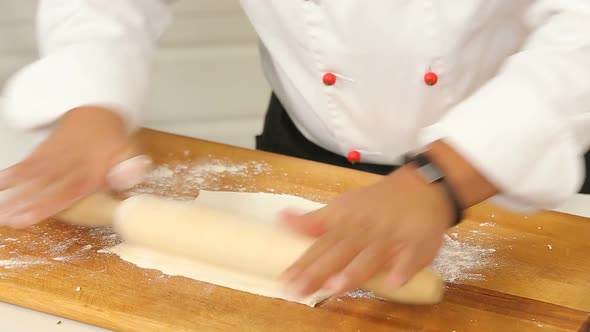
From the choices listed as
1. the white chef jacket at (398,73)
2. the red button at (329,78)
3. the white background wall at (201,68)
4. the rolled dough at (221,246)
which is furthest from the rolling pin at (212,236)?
the white background wall at (201,68)

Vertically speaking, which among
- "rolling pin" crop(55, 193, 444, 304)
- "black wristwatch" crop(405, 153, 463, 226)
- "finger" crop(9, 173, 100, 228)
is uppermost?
"black wristwatch" crop(405, 153, 463, 226)

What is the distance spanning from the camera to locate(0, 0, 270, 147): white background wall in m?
1.45

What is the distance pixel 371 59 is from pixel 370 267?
0.31m

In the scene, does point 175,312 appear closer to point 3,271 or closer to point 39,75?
point 3,271

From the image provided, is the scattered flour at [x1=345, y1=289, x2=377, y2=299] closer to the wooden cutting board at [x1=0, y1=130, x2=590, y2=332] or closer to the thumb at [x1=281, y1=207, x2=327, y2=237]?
the wooden cutting board at [x1=0, y1=130, x2=590, y2=332]

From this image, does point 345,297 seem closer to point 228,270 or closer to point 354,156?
point 228,270

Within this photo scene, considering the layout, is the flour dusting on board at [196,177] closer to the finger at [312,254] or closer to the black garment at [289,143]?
the black garment at [289,143]

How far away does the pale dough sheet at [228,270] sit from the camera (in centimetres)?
71

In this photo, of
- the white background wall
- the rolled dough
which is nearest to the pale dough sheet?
the rolled dough

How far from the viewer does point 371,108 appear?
0.88 metres

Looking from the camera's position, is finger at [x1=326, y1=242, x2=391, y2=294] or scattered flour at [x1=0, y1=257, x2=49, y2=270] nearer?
finger at [x1=326, y1=242, x2=391, y2=294]

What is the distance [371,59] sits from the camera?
2.75 ft

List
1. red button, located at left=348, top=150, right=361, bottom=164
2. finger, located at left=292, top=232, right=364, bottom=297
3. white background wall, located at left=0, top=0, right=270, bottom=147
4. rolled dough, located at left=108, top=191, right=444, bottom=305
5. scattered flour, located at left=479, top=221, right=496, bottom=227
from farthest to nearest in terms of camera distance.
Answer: white background wall, located at left=0, top=0, right=270, bottom=147, red button, located at left=348, top=150, right=361, bottom=164, scattered flour, located at left=479, top=221, right=496, bottom=227, rolled dough, located at left=108, top=191, right=444, bottom=305, finger, located at left=292, top=232, right=364, bottom=297

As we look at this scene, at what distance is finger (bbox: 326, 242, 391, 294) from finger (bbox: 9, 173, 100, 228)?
0.93ft
